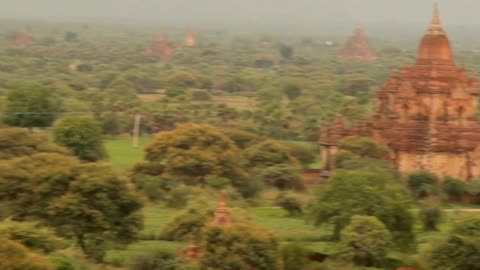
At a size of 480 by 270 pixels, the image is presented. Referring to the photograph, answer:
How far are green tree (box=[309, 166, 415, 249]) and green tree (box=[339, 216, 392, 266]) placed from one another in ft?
5.54

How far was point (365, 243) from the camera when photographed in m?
29.6

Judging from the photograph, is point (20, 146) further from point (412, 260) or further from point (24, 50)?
point (24, 50)

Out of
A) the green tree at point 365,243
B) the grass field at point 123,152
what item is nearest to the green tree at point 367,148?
the grass field at point 123,152

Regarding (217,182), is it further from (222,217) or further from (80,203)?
(222,217)

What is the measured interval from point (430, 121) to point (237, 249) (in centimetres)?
1923

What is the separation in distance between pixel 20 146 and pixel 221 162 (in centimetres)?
606

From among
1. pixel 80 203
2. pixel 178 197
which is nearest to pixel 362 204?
pixel 80 203

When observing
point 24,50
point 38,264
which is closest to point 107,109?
point 38,264

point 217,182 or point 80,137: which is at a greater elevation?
point 80,137

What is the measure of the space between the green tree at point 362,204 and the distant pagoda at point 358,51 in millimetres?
105028

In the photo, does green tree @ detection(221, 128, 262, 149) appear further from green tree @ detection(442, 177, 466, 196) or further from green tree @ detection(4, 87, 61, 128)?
green tree @ detection(442, 177, 466, 196)

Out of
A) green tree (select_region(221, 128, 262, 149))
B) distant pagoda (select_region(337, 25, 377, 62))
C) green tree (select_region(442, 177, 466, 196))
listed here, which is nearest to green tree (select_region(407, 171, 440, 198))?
green tree (select_region(442, 177, 466, 196))

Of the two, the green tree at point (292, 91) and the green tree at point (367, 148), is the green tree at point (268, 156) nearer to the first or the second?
the green tree at point (367, 148)

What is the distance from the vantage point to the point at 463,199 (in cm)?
4216
